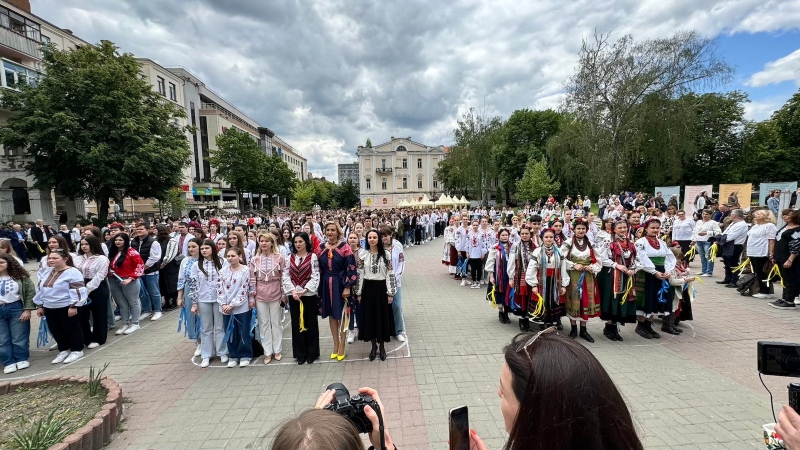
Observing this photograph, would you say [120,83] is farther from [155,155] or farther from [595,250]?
[595,250]

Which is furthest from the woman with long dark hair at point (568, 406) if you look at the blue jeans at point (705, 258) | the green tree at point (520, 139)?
the green tree at point (520, 139)

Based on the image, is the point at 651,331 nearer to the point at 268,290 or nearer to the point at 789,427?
the point at 789,427

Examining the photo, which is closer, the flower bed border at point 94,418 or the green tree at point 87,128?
the flower bed border at point 94,418

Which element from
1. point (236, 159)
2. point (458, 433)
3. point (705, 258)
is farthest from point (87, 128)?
point (705, 258)

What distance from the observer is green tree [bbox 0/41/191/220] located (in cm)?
1886

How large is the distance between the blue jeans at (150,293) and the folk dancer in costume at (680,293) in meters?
10.2

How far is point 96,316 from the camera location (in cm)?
606

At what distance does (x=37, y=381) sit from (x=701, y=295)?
12577mm

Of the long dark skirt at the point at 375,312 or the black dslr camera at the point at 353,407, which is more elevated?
the black dslr camera at the point at 353,407

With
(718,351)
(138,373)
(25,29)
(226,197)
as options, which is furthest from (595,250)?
(226,197)

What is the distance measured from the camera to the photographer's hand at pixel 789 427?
122cm

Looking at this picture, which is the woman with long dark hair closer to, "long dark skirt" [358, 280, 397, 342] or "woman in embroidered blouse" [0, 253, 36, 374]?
"long dark skirt" [358, 280, 397, 342]

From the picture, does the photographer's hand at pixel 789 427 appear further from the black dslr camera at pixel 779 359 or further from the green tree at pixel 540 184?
the green tree at pixel 540 184

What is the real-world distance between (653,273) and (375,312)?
4.50 m
